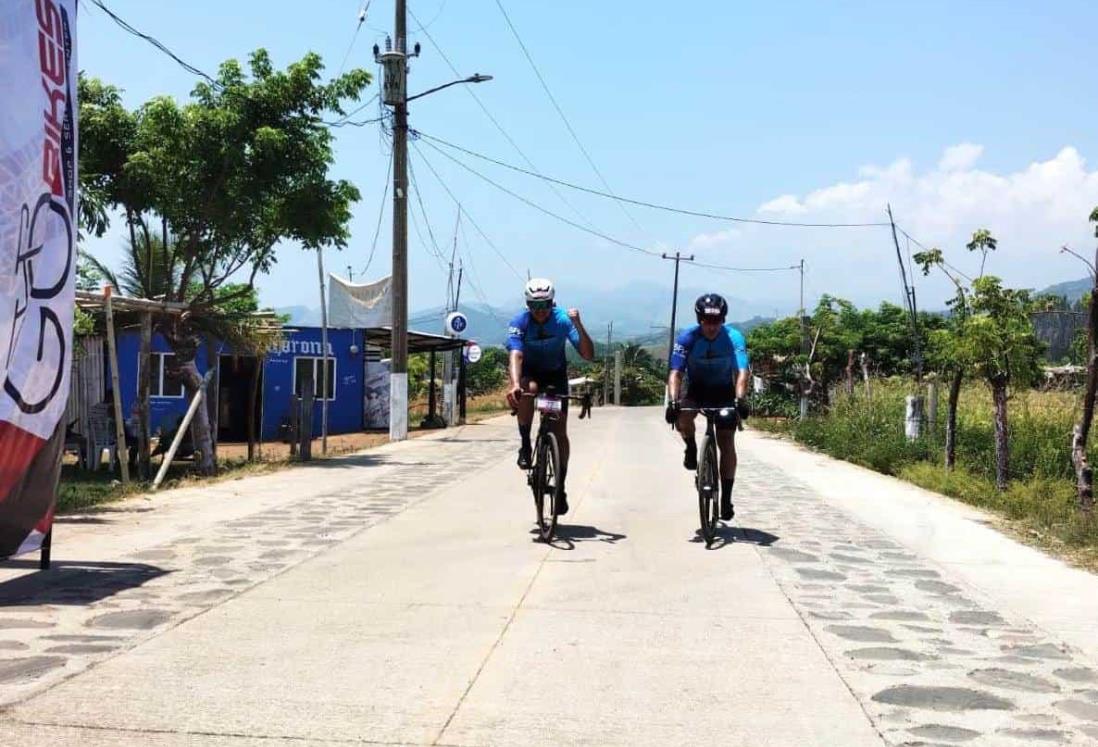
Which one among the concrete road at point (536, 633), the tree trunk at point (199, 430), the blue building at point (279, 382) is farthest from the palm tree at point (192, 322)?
the blue building at point (279, 382)

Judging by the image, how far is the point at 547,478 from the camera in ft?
27.9

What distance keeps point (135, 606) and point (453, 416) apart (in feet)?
83.3

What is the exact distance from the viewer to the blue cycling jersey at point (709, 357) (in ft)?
28.1

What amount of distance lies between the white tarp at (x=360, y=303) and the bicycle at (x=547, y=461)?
1952cm

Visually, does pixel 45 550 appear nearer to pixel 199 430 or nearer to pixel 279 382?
pixel 199 430

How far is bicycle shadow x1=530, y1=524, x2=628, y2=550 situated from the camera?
855 cm

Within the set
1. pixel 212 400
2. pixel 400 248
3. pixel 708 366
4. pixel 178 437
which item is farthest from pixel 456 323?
pixel 708 366

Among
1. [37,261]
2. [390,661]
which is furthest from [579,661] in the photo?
[37,261]

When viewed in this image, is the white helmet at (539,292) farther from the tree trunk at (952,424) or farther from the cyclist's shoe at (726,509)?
the tree trunk at (952,424)

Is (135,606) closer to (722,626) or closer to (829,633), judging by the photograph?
(722,626)

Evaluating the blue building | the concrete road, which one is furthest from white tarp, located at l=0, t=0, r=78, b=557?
the blue building

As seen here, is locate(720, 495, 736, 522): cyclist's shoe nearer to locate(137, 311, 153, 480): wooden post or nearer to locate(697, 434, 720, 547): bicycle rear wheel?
locate(697, 434, 720, 547): bicycle rear wheel

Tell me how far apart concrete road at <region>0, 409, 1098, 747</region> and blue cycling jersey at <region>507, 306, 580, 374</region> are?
1.53m

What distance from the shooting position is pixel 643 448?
66.5 feet
